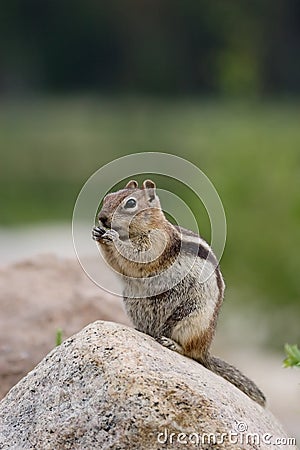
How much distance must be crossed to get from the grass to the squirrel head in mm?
2827

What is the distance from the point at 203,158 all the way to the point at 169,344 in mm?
14646

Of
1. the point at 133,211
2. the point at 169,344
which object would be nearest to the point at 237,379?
the point at 169,344

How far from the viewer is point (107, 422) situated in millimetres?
4566

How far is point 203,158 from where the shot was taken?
19.8 metres

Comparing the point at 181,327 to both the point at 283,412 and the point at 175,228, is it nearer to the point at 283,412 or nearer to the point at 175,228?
the point at 175,228

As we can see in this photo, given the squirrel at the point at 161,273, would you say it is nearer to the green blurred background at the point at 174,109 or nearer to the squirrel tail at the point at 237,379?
the squirrel tail at the point at 237,379

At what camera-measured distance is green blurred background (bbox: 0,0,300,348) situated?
43.4ft

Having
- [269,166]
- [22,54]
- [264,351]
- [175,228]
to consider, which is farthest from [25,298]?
[22,54]

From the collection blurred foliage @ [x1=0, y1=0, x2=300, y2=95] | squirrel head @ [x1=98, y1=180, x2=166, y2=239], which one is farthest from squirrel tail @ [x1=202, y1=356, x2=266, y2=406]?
blurred foliage @ [x1=0, y1=0, x2=300, y2=95]

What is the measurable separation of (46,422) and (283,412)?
462cm

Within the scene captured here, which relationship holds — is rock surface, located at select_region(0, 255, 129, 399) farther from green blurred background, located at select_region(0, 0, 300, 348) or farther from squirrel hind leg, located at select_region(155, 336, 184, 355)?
green blurred background, located at select_region(0, 0, 300, 348)

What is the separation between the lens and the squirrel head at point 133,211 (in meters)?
5.12

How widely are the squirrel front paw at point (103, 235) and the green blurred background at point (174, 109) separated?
21.3 ft

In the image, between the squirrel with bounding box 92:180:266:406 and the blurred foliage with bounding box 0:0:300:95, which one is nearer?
the squirrel with bounding box 92:180:266:406
